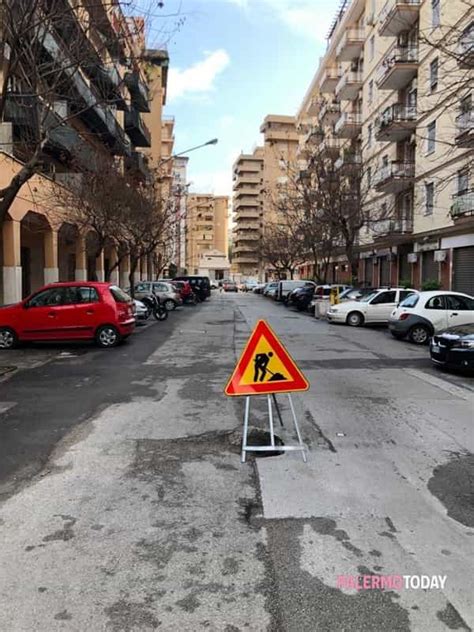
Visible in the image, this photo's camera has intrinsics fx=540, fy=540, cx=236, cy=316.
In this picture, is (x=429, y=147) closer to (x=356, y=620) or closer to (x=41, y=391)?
(x=41, y=391)

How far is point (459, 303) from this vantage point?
51.0 feet

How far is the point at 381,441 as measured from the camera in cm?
609

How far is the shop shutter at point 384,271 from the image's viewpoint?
39.2 metres

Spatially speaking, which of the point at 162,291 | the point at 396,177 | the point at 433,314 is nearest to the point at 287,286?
the point at 396,177

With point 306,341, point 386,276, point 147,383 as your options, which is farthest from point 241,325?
point 386,276

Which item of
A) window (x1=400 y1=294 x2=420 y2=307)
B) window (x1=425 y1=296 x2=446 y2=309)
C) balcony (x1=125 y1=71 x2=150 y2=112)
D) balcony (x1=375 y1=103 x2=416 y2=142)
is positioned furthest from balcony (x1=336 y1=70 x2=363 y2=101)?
window (x1=425 y1=296 x2=446 y2=309)

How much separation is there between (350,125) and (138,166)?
2093cm

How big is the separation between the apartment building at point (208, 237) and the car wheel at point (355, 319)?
265ft

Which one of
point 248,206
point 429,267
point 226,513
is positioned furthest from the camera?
point 248,206

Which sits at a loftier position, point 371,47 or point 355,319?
point 371,47

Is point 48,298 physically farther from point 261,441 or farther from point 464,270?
point 464,270

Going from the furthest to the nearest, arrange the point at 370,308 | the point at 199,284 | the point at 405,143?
the point at 199,284
the point at 405,143
the point at 370,308

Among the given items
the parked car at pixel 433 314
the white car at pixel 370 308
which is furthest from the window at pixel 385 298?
the parked car at pixel 433 314

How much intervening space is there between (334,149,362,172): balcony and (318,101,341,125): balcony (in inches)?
577
